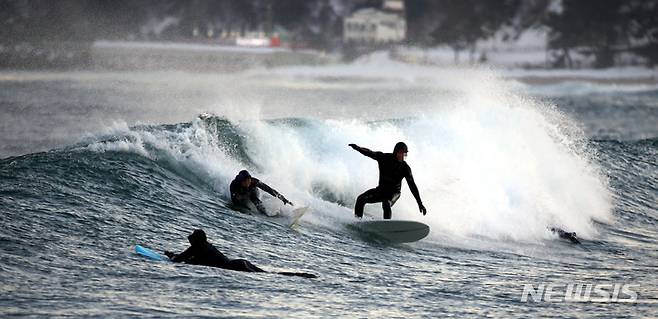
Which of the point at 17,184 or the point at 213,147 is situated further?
the point at 213,147

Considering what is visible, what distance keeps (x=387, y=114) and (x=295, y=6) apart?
23.4 metres

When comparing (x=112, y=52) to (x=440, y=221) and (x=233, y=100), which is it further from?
(x=440, y=221)

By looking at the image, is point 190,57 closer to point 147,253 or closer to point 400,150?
point 400,150

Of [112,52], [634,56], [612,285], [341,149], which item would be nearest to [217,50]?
[112,52]

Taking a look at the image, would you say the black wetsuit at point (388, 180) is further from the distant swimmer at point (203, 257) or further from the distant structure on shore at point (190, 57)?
the distant structure on shore at point (190, 57)

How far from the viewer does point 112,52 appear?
53.8 metres

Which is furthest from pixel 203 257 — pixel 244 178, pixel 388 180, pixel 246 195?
pixel 388 180

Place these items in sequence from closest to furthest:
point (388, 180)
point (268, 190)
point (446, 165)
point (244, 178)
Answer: point (244, 178) < point (268, 190) < point (388, 180) < point (446, 165)

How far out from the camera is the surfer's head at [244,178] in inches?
608

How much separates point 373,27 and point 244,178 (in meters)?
55.7

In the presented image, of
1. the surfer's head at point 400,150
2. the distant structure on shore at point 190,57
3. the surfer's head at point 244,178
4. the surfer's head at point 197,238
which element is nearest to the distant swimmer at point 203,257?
the surfer's head at point 197,238

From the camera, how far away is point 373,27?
70.4 metres

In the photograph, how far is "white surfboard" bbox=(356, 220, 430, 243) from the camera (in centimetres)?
1548

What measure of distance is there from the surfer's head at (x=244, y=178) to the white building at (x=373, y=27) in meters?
54.5
